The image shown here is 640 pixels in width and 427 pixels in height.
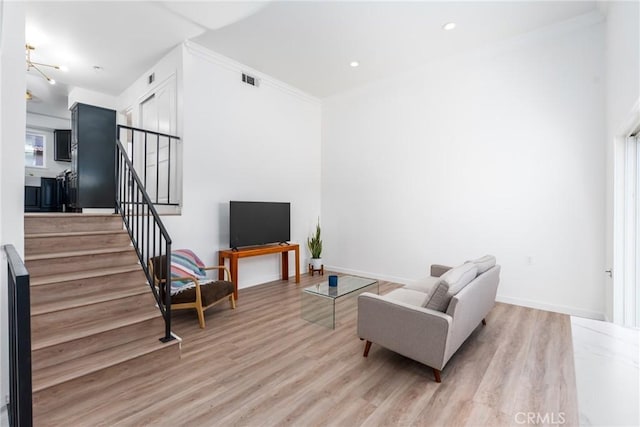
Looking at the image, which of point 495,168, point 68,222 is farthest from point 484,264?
point 68,222

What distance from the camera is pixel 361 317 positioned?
2.61m

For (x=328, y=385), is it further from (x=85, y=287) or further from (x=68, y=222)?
(x=68, y=222)

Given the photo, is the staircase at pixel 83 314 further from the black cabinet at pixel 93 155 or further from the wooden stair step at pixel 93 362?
the black cabinet at pixel 93 155

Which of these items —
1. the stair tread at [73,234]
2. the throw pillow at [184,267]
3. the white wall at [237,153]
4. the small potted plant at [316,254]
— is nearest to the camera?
the stair tread at [73,234]

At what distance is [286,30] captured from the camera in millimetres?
3760

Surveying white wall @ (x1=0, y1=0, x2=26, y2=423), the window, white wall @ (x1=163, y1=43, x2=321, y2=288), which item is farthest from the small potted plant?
the window

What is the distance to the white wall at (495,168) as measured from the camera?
11.4 feet

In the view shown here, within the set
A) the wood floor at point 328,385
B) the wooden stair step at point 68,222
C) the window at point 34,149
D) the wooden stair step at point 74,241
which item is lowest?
the wood floor at point 328,385

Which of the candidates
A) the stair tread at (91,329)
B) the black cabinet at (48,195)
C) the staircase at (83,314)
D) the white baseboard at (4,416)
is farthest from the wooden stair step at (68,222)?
the black cabinet at (48,195)

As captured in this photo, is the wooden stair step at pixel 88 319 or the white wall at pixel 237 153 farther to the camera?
the white wall at pixel 237 153

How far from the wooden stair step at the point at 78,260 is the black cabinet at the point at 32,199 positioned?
5.38 m

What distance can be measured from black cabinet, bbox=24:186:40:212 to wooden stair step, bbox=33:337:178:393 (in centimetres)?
625

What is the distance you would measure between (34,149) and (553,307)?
10.6 m

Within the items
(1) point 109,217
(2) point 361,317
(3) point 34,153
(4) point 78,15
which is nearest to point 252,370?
(2) point 361,317
